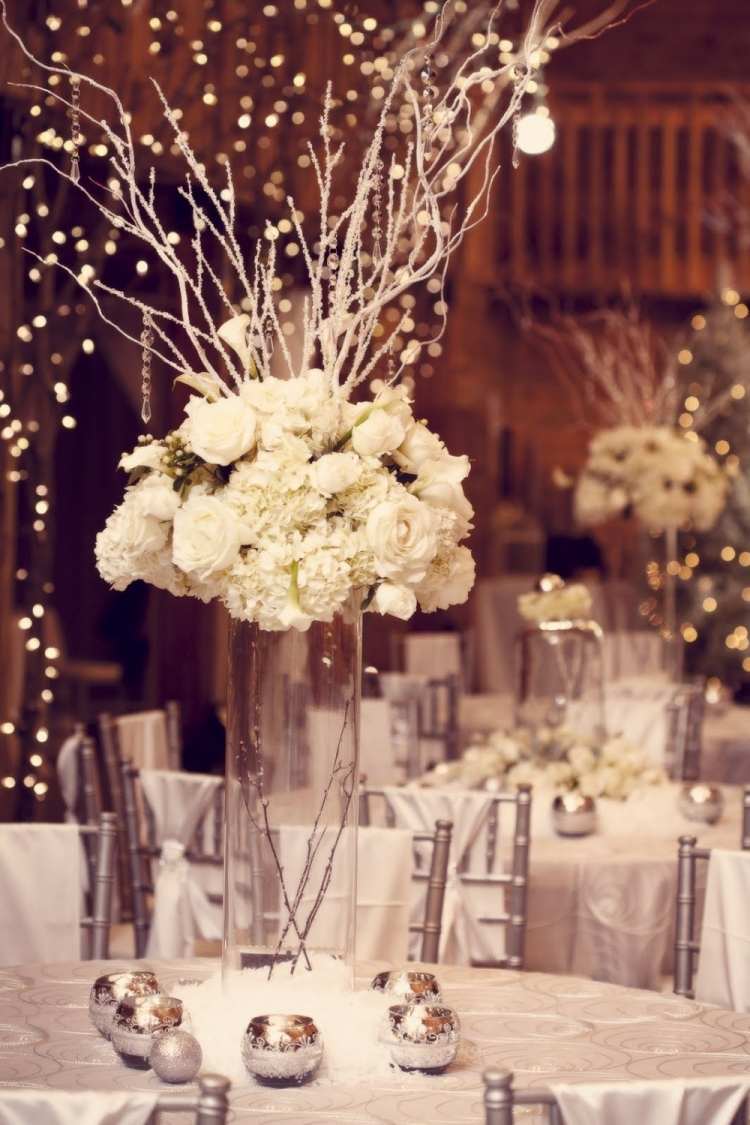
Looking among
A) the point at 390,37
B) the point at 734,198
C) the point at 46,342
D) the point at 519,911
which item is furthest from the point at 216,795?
the point at 734,198

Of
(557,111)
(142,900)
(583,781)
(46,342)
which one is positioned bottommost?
(142,900)

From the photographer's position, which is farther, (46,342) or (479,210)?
(479,210)

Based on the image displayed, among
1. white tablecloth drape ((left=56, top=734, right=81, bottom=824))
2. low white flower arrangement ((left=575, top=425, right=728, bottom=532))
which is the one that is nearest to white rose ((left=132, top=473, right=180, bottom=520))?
white tablecloth drape ((left=56, top=734, right=81, bottom=824))

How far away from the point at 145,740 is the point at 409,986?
2.81 m

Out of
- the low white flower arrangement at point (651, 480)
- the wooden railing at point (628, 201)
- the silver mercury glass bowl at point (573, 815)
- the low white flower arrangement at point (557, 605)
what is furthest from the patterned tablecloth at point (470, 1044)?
the wooden railing at point (628, 201)

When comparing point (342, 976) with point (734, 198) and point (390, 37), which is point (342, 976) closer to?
point (390, 37)

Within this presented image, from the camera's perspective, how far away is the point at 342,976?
2.61 m

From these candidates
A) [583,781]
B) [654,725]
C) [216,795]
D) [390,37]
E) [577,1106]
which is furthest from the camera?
[390,37]

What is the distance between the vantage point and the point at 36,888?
348cm

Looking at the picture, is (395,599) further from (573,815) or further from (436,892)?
(573,815)

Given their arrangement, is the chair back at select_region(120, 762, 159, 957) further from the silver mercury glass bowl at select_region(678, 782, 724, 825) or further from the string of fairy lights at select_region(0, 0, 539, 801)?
the silver mercury glass bowl at select_region(678, 782, 724, 825)

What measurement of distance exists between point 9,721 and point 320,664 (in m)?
3.37

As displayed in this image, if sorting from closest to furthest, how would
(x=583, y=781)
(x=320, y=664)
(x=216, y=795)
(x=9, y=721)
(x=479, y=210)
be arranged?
(x=320, y=664), (x=216, y=795), (x=583, y=781), (x=9, y=721), (x=479, y=210)

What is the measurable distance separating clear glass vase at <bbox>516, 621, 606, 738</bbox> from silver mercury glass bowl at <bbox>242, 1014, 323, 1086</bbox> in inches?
107
